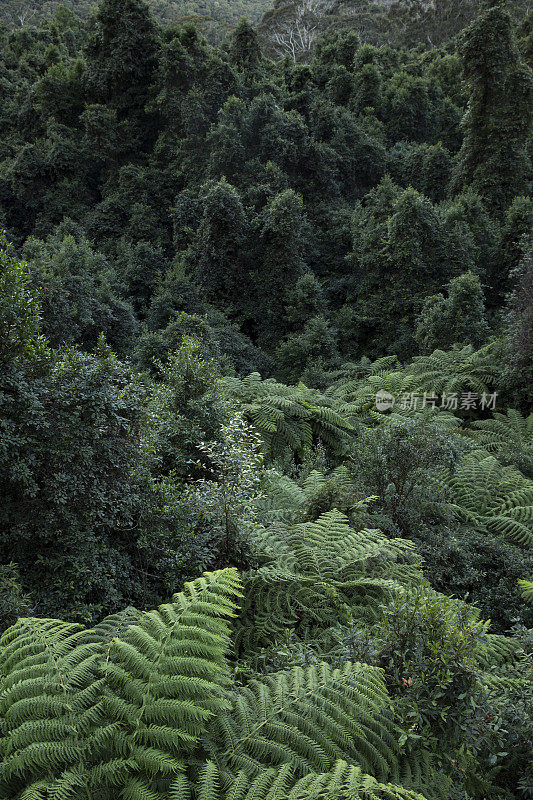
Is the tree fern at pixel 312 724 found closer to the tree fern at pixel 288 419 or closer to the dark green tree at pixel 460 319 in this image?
the tree fern at pixel 288 419

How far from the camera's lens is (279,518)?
466cm

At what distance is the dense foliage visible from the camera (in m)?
2.01

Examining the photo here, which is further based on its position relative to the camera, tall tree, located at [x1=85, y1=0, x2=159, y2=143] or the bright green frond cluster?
tall tree, located at [x1=85, y1=0, x2=159, y2=143]

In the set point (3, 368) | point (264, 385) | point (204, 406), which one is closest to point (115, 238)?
point (264, 385)

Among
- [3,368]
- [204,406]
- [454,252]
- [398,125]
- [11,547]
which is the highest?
[398,125]

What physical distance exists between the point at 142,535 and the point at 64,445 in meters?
0.85

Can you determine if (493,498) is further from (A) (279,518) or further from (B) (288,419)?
(B) (288,419)

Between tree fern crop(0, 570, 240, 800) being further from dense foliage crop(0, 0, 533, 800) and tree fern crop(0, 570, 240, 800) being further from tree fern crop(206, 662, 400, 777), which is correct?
tree fern crop(206, 662, 400, 777)

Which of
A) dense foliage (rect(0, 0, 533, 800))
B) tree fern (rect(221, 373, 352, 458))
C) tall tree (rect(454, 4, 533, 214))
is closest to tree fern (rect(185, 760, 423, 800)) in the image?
dense foliage (rect(0, 0, 533, 800))

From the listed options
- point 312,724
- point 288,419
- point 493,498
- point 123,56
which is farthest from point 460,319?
point 123,56

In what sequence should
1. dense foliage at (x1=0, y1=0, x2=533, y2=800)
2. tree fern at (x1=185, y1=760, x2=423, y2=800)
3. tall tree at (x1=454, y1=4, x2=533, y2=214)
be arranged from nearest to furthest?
tree fern at (x1=185, y1=760, x2=423, y2=800) < dense foliage at (x1=0, y1=0, x2=533, y2=800) < tall tree at (x1=454, y1=4, x2=533, y2=214)

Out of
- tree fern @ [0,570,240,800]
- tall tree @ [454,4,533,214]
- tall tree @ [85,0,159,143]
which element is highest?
tall tree @ [85,0,159,143]

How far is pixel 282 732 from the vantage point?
2.12 m

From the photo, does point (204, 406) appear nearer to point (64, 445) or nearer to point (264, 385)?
point (64, 445)
